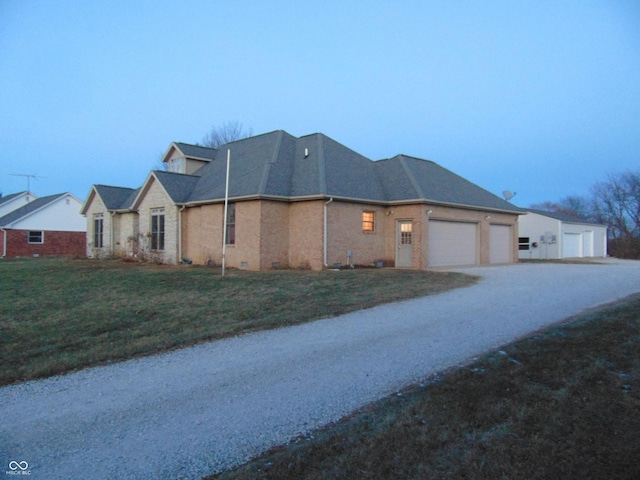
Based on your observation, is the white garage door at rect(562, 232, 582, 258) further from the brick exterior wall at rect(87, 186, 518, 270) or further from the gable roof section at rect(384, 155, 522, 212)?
the brick exterior wall at rect(87, 186, 518, 270)

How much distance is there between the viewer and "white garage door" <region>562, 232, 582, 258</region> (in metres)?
31.4

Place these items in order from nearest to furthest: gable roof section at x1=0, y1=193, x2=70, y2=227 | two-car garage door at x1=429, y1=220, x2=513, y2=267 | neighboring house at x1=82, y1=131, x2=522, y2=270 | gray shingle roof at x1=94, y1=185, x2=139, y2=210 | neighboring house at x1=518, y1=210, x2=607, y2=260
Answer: neighboring house at x1=82, y1=131, x2=522, y2=270 → two-car garage door at x1=429, y1=220, x2=513, y2=267 → gray shingle roof at x1=94, y1=185, x2=139, y2=210 → neighboring house at x1=518, y1=210, x2=607, y2=260 → gable roof section at x1=0, y1=193, x2=70, y2=227

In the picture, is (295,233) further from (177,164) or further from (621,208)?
(621,208)

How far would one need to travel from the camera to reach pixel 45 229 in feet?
121

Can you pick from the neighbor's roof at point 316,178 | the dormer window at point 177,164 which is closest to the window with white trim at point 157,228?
the neighbor's roof at point 316,178

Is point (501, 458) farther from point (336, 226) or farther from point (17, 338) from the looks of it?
point (336, 226)

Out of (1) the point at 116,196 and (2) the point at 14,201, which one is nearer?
(1) the point at 116,196

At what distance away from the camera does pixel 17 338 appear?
786cm

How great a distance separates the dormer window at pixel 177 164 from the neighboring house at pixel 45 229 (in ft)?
48.0

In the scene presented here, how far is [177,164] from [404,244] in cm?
1387

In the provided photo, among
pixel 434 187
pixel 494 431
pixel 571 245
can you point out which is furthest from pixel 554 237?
pixel 494 431

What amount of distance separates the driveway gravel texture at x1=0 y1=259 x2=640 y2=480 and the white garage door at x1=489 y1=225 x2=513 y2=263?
1490cm

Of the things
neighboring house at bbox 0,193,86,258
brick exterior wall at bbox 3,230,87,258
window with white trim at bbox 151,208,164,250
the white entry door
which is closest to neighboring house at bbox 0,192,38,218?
neighboring house at bbox 0,193,86,258

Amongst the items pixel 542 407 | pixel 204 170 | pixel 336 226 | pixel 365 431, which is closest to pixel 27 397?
pixel 365 431
